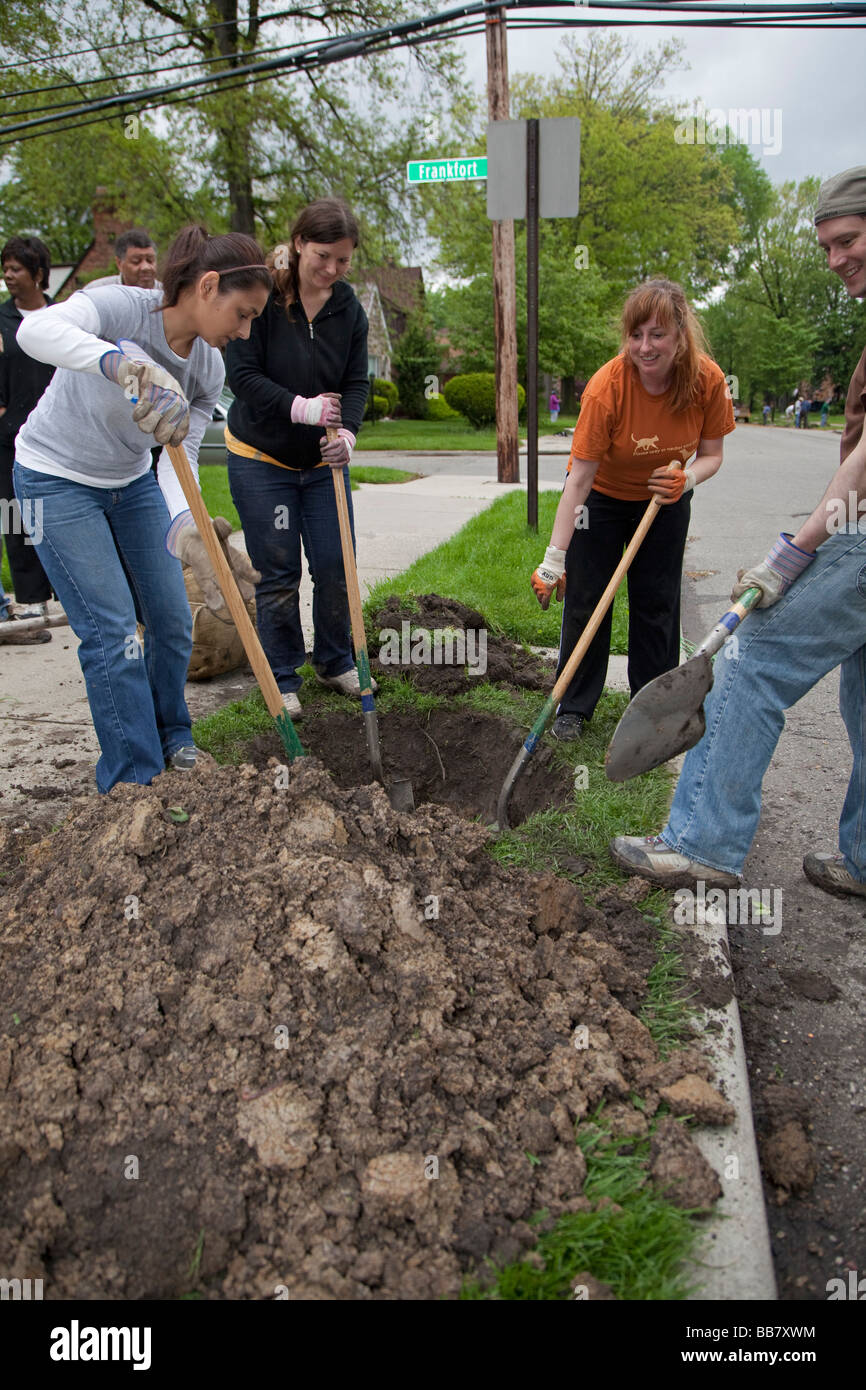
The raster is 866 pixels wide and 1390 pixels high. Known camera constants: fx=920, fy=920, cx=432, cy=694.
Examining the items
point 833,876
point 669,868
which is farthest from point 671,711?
point 833,876

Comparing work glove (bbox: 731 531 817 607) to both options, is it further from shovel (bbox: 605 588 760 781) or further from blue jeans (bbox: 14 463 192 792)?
blue jeans (bbox: 14 463 192 792)

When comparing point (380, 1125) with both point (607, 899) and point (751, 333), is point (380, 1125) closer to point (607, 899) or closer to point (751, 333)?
point (607, 899)

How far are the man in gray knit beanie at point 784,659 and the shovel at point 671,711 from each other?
51mm

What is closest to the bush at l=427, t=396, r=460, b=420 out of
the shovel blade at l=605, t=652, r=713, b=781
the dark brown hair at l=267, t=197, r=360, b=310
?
the dark brown hair at l=267, t=197, r=360, b=310

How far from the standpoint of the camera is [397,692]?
4395 mm

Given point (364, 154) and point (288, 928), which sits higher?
point (364, 154)

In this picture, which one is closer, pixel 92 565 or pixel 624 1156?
pixel 624 1156

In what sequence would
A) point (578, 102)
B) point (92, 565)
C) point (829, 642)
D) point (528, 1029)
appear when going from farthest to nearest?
point (578, 102) < point (92, 565) < point (829, 642) < point (528, 1029)

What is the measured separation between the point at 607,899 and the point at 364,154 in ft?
72.4

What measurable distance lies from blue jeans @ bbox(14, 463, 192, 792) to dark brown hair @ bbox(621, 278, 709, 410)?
1804 millimetres

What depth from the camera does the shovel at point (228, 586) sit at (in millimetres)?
2686

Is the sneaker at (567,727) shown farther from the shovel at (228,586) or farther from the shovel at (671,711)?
the shovel at (228,586)

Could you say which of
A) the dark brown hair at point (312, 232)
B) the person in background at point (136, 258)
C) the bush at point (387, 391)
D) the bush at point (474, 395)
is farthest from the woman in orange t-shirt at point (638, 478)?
the bush at point (387, 391)
